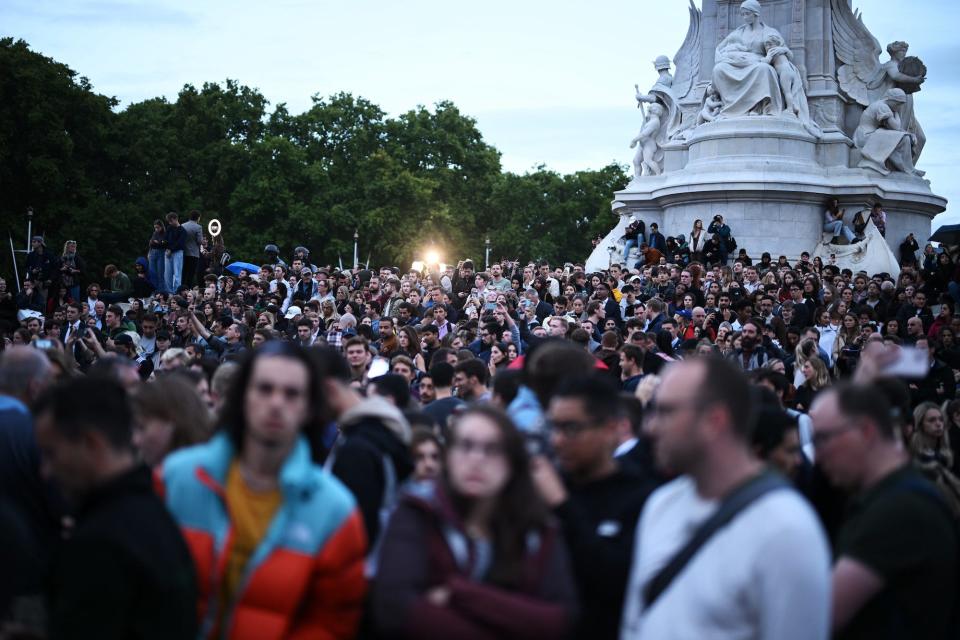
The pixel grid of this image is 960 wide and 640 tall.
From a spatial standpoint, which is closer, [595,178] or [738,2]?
[738,2]

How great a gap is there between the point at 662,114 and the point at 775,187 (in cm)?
531

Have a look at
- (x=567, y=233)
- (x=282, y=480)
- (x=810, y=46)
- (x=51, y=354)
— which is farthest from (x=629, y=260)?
(x=567, y=233)

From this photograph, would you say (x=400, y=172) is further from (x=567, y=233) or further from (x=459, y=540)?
(x=459, y=540)

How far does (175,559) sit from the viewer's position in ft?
11.2

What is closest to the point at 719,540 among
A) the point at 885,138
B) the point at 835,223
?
the point at 835,223

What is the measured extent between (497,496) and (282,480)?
73cm

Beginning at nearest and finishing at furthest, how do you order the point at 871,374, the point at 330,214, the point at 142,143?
the point at 871,374, the point at 142,143, the point at 330,214

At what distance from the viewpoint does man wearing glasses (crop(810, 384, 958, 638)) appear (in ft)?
13.0

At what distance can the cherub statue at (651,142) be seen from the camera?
3114 cm


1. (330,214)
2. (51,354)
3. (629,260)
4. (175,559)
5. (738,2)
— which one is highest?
(738,2)

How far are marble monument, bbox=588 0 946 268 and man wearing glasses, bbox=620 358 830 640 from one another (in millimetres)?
23566

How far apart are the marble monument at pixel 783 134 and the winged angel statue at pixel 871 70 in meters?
0.03

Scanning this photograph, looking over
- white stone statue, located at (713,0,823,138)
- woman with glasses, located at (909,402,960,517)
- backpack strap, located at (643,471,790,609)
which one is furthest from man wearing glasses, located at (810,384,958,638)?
white stone statue, located at (713,0,823,138)

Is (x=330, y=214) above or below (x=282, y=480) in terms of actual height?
above
